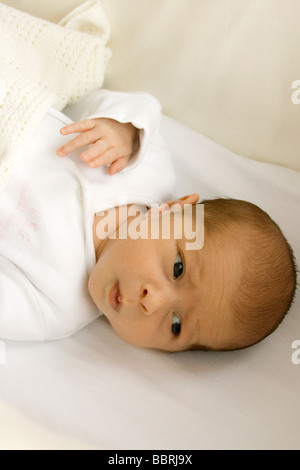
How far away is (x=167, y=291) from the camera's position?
0.96m

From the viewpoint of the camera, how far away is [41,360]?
103 centimetres

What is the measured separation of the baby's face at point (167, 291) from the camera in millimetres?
949

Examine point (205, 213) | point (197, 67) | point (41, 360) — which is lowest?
point (41, 360)

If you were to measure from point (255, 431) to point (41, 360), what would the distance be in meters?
0.42

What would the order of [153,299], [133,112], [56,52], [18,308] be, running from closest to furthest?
1. [153,299]
2. [18,308]
3. [133,112]
4. [56,52]

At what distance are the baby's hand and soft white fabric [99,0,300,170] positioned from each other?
283 millimetres

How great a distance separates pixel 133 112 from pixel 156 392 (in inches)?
23.2

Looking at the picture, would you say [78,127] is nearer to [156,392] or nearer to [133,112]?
[133,112]

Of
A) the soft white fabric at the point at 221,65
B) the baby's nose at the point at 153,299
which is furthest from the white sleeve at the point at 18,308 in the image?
the soft white fabric at the point at 221,65

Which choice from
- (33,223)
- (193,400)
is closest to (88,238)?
(33,223)

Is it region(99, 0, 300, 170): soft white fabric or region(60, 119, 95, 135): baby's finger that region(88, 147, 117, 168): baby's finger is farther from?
region(99, 0, 300, 170): soft white fabric

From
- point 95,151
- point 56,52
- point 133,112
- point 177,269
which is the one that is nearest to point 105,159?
point 95,151

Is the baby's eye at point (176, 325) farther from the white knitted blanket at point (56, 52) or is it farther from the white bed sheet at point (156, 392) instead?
the white knitted blanket at point (56, 52)
